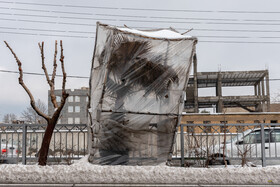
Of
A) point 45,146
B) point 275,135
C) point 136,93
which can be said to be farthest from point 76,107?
point 136,93

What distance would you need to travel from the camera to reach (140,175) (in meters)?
6.49

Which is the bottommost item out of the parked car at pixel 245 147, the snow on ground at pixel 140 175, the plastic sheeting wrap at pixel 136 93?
the snow on ground at pixel 140 175

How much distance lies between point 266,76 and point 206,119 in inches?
730

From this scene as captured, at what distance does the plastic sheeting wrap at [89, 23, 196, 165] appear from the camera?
6.98 metres

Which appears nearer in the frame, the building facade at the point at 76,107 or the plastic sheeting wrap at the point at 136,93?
the plastic sheeting wrap at the point at 136,93

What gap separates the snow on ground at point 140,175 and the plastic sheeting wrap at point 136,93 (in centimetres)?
76

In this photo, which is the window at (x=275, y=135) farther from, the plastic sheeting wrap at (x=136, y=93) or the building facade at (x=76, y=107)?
the building facade at (x=76, y=107)

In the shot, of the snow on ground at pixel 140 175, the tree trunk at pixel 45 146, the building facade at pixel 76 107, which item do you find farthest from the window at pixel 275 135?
the building facade at pixel 76 107

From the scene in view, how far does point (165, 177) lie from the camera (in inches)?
257

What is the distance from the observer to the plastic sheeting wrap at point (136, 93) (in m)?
6.98

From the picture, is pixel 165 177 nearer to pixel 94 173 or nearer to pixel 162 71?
pixel 94 173

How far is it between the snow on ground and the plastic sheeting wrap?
76 cm

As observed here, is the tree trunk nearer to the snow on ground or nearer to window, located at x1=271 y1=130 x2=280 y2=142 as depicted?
the snow on ground

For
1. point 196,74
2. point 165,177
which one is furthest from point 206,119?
point 165,177
